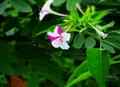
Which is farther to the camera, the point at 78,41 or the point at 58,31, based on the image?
the point at 78,41

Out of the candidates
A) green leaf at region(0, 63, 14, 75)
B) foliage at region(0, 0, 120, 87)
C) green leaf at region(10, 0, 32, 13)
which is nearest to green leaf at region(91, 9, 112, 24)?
foliage at region(0, 0, 120, 87)

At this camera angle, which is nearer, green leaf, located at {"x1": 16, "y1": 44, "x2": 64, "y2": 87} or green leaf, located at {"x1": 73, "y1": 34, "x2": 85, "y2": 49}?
green leaf, located at {"x1": 73, "y1": 34, "x2": 85, "y2": 49}

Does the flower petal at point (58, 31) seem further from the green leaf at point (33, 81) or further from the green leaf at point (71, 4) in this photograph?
the green leaf at point (33, 81)

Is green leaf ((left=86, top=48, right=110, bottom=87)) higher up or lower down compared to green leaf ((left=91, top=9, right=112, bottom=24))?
lower down

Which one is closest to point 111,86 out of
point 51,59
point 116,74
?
point 116,74

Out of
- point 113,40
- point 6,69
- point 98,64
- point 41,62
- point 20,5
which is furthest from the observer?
point 41,62

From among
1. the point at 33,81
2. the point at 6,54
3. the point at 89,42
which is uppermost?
the point at 89,42

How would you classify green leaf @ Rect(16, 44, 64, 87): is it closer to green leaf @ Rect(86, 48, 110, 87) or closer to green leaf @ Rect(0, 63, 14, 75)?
green leaf @ Rect(0, 63, 14, 75)

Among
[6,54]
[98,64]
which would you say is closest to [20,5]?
[6,54]

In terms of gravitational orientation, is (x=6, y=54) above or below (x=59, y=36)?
below

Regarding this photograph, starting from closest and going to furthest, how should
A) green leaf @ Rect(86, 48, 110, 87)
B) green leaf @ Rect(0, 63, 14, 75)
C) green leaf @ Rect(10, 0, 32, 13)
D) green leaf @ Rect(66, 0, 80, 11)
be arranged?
green leaf @ Rect(86, 48, 110, 87), green leaf @ Rect(66, 0, 80, 11), green leaf @ Rect(10, 0, 32, 13), green leaf @ Rect(0, 63, 14, 75)

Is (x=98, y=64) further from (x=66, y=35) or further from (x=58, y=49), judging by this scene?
(x=58, y=49)
